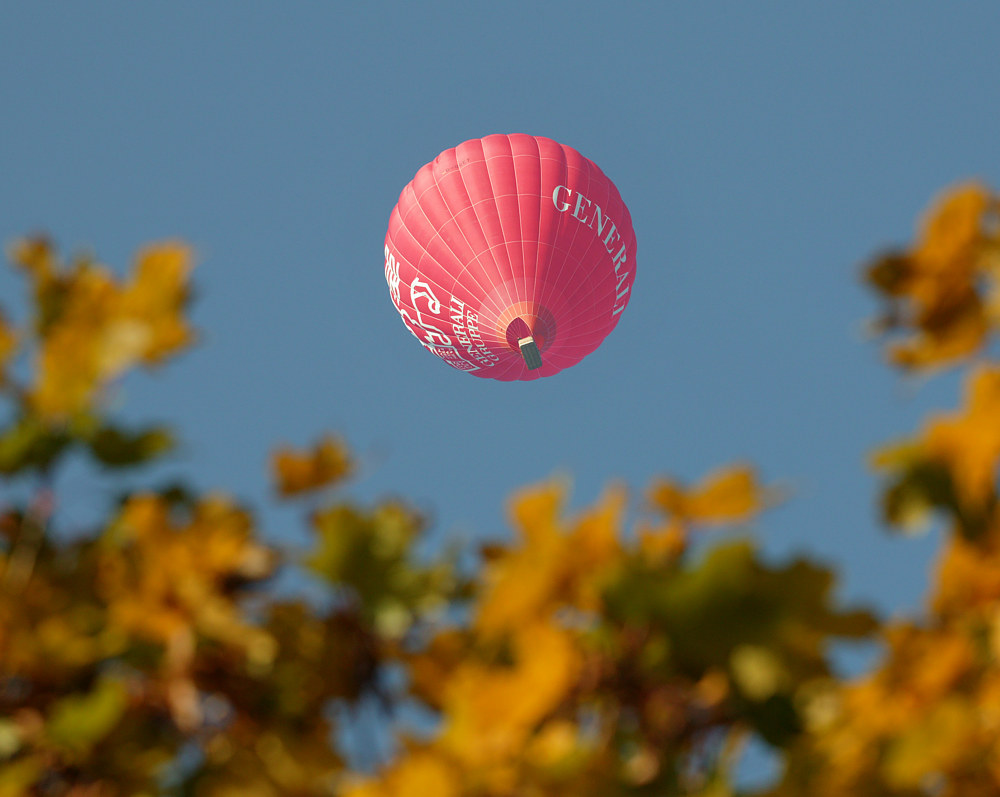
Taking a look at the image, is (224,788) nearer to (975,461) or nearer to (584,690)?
(584,690)

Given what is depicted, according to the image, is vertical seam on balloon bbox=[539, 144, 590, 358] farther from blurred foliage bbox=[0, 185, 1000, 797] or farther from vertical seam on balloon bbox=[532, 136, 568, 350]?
blurred foliage bbox=[0, 185, 1000, 797]

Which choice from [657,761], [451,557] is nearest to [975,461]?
[657,761]

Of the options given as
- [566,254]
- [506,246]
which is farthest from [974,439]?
[566,254]

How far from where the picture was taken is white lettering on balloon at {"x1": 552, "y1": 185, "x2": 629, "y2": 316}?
45.9ft

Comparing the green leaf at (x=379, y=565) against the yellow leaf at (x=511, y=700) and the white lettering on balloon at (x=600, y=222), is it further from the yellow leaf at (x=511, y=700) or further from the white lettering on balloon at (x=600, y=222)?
the white lettering on balloon at (x=600, y=222)

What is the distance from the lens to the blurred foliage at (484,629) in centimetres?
134

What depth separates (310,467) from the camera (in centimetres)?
178

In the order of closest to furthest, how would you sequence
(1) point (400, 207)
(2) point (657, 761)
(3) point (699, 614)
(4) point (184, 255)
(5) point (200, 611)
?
1. (3) point (699, 614)
2. (2) point (657, 761)
3. (5) point (200, 611)
4. (4) point (184, 255)
5. (1) point (400, 207)

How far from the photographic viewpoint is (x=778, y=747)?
57.6 inches

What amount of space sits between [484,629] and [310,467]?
0.49 m

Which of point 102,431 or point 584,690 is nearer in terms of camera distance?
point 584,690

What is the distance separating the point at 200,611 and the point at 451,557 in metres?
0.40

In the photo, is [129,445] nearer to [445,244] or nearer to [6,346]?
[6,346]

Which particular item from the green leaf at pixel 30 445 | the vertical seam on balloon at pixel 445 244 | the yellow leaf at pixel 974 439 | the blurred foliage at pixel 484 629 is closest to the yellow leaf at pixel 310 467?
the blurred foliage at pixel 484 629
